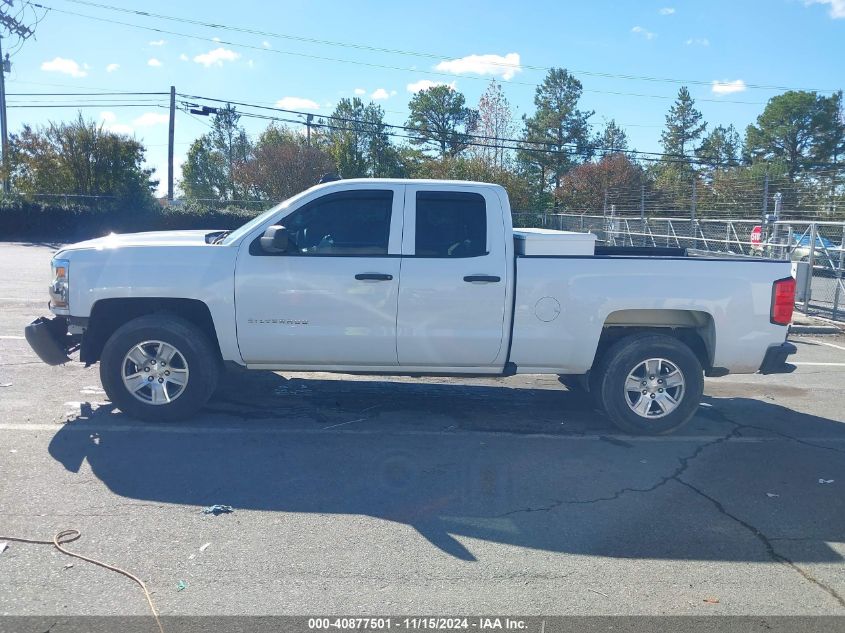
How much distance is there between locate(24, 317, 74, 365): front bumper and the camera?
6.34m

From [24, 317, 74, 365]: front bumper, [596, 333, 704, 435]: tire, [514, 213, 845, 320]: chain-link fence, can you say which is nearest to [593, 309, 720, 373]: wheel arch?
[596, 333, 704, 435]: tire

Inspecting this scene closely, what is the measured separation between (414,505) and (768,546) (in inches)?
84.5

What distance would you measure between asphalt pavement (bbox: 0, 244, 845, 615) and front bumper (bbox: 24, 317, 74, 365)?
20.6 inches

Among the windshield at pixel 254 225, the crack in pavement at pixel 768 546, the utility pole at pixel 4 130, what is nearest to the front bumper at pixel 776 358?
the crack in pavement at pixel 768 546

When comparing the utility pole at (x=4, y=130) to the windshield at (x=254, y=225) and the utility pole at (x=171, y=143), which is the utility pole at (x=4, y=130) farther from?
the windshield at (x=254, y=225)

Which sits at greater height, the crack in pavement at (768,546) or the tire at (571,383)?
the tire at (571,383)

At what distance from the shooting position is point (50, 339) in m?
6.39

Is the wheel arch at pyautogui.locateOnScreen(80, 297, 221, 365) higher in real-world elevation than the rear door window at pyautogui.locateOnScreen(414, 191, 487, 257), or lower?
lower

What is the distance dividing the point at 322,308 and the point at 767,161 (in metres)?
45.3

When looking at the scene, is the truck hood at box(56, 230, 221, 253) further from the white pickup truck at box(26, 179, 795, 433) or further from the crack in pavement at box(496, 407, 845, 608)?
the crack in pavement at box(496, 407, 845, 608)

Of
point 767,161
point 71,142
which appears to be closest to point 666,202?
point 767,161

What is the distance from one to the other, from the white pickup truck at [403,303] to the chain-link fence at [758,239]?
208cm

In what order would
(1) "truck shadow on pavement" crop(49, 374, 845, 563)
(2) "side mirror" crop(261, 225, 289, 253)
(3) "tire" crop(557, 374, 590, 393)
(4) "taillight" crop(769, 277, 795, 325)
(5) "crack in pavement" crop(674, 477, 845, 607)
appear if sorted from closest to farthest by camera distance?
(5) "crack in pavement" crop(674, 477, 845, 607) < (1) "truck shadow on pavement" crop(49, 374, 845, 563) < (2) "side mirror" crop(261, 225, 289, 253) < (4) "taillight" crop(769, 277, 795, 325) < (3) "tire" crop(557, 374, 590, 393)

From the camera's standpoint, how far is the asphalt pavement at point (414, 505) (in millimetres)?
3834
